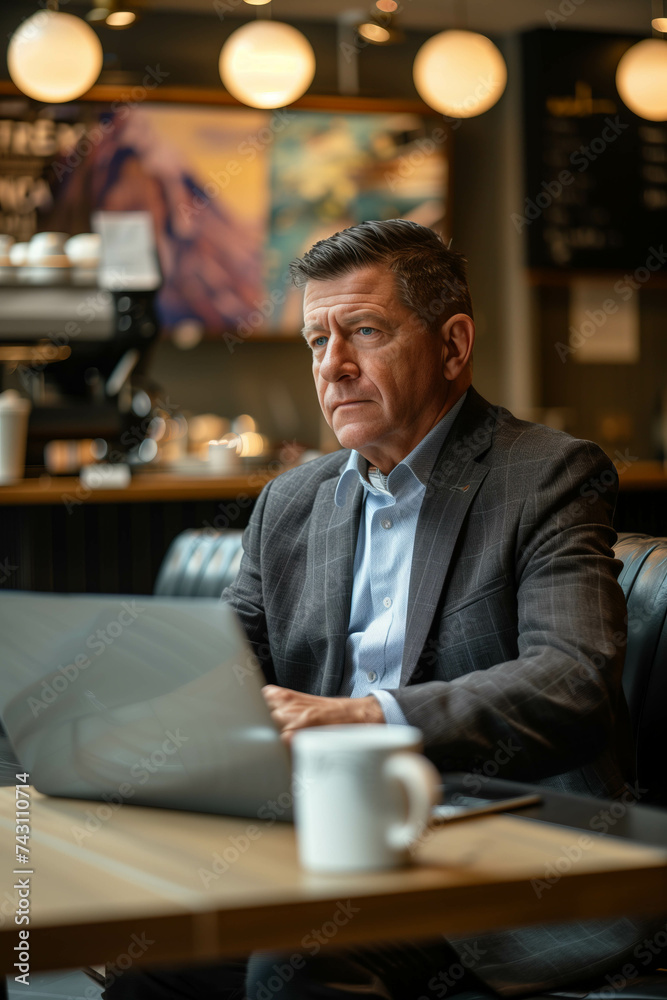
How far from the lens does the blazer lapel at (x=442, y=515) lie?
4.47 feet

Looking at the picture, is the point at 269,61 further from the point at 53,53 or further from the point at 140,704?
the point at 140,704

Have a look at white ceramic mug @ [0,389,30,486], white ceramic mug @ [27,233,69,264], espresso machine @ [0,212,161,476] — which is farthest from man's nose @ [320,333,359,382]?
Result: white ceramic mug @ [27,233,69,264]

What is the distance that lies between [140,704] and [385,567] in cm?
69

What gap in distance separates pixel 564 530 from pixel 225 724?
63cm

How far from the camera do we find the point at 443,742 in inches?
41.9

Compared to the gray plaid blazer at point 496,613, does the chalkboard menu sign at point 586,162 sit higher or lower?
higher

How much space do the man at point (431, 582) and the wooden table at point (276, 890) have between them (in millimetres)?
218

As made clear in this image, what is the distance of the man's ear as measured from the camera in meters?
1.57

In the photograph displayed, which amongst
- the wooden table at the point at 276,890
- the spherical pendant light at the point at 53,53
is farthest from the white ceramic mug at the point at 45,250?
the wooden table at the point at 276,890

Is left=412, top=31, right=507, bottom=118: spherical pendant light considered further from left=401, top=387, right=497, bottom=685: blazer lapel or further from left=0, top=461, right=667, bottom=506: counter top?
left=401, top=387, right=497, bottom=685: blazer lapel

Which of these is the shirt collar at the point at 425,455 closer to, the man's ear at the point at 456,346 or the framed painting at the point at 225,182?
the man's ear at the point at 456,346

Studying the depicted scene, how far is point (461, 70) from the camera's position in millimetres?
4121

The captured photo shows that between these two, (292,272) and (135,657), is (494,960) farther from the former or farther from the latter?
(292,272)

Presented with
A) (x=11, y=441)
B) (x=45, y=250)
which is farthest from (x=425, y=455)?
(x=45, y=250)
